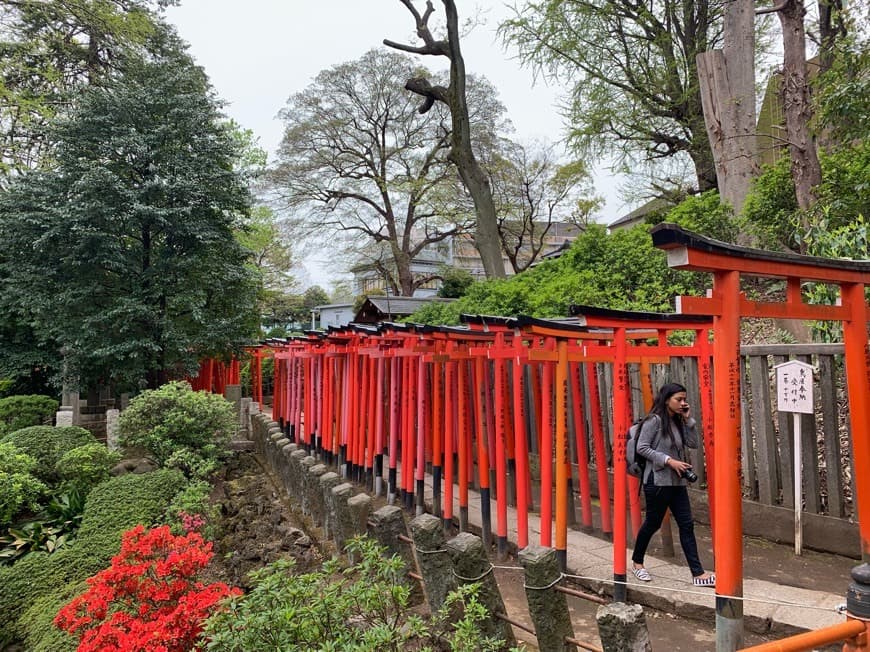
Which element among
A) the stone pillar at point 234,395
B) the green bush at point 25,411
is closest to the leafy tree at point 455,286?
the stone pillar at point 234,395

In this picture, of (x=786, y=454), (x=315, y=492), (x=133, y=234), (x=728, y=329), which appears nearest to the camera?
(x=728, y=329)

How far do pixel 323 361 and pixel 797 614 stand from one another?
8378 millimetres

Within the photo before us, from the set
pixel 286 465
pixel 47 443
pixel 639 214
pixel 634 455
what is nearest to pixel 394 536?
pixel 634 455

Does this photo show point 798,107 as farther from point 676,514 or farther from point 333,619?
point 333,619

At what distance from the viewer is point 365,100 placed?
27.0 meters

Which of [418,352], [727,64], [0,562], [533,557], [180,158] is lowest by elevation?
[0,562]

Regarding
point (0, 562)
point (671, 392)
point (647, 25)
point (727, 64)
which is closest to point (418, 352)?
point (671, 392)

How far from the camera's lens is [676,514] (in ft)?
14.9

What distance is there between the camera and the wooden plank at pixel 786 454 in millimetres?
5285

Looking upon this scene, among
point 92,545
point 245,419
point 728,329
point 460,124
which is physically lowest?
point 92,545

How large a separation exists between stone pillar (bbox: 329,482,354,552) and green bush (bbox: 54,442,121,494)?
4588 millimetres

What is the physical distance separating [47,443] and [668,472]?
29.6 ft

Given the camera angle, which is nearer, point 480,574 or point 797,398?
point 480,574

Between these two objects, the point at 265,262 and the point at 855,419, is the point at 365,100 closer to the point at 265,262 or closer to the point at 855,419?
the point at 265,262
